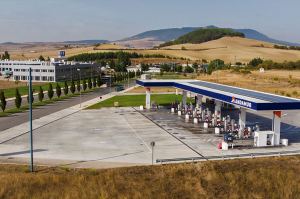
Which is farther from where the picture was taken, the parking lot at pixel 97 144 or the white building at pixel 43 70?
the white building at pixel 43 70

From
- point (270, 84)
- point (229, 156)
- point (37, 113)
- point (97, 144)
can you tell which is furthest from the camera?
point (270, 84)

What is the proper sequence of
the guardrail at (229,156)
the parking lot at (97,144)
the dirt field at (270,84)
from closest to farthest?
the guardrail at (229,156) < the parking lot at (97,144) < the dirt field at (270,84)

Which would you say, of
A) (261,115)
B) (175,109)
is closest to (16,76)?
(175,109)

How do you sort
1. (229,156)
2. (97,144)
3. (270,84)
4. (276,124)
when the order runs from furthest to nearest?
(270,84) < (97,144) < (276,124) < (229,156)

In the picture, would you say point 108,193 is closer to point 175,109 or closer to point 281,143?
point 281,143

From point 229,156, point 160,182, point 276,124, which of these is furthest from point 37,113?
point 160,182

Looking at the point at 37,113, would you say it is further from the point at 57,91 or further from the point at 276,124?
the point at 276,124


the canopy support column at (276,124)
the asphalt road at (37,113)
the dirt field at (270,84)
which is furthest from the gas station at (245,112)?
the dirt field at (270,84)

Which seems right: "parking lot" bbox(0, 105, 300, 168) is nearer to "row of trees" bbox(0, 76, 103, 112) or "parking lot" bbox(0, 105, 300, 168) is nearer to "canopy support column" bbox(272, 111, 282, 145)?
"canopy support column" bbox(272, 111, 282, 145)

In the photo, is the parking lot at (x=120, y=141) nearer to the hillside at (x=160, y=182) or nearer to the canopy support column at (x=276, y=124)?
the canopy support column at (x=276, y=124)
